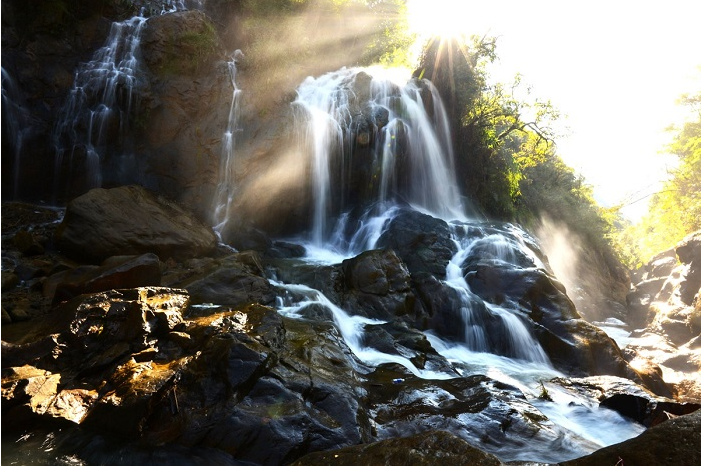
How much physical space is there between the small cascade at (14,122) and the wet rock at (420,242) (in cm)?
1158

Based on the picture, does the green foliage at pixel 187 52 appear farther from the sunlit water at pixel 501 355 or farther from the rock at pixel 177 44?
the sunlit water at pixel 501 355

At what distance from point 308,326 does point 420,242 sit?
7164 millimetres

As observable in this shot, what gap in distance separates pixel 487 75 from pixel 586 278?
516 inches

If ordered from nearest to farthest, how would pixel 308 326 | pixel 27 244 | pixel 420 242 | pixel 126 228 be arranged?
pixel 308 326 → pixel 27 244 → pixel 126 228 → pixel 420 242

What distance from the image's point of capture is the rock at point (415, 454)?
10.7ft

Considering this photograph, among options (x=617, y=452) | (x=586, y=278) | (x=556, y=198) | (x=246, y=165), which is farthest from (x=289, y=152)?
(x=556, y=198)

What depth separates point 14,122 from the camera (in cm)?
1295

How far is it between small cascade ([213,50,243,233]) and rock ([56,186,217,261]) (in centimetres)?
195

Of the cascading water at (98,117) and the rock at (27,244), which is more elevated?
the cascading water at (98,117)

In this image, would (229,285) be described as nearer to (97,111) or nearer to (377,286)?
(377,286)

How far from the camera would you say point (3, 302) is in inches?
307

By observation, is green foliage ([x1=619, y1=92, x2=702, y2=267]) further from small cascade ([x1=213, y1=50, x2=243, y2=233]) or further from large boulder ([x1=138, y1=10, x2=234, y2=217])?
large boulder ([x1=138, y1=10, x2=234, y2=217])

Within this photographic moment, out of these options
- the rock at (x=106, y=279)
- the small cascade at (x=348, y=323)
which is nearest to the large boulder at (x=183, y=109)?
the small cascade at (x=348, y=323)

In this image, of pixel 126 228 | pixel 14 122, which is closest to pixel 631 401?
pixel 126 228
